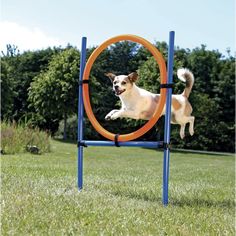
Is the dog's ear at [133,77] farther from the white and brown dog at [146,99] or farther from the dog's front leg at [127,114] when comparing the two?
the dog's front leg at [127,114]

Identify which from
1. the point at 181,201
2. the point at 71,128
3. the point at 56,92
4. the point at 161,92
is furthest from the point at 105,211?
the point at 71,128

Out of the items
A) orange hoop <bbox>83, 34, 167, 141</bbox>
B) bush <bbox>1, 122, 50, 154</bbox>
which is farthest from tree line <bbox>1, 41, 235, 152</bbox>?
orange hoop <bbox>83, 34, 167, 141</bbox>

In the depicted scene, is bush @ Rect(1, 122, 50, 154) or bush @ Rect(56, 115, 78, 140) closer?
bush @ Rect(1, 122, 50, 154)

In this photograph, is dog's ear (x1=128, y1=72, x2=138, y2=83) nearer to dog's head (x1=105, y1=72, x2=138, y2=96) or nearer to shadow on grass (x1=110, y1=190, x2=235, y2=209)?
dog's head (x1=105, y1=72, x2=138, y2=96)

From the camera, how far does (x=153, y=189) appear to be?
611 cm

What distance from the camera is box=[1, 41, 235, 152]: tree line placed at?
20672 mm

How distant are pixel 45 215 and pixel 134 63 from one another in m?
4.08

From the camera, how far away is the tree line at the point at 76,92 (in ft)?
67.8

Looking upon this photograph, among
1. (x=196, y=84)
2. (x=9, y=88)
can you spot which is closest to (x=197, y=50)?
(x=196, y=84)

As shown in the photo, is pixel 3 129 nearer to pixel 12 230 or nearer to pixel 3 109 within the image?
pixel 12 230

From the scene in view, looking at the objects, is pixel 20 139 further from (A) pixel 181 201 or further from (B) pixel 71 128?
(B) pixel 71 128

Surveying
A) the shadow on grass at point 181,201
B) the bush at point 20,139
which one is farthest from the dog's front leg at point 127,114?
the bush at point 20,139

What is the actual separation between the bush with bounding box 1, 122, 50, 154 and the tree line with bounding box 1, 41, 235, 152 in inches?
116

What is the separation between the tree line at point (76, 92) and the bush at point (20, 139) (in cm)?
296
